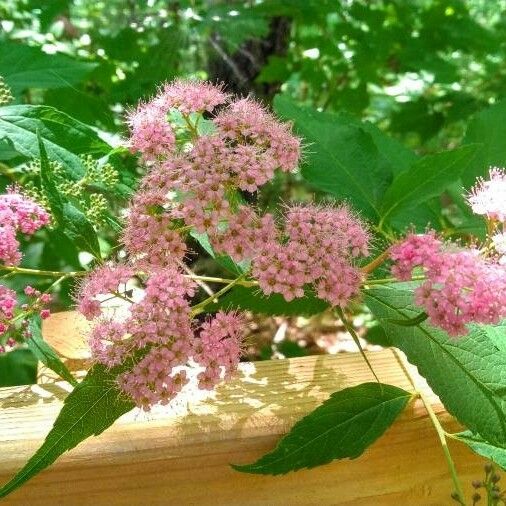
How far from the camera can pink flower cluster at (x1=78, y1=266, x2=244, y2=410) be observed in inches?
29.9

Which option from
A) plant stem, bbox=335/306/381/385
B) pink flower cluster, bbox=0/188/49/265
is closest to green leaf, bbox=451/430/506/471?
plant stem, bbox=335/306/381/385

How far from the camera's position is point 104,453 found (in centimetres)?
78

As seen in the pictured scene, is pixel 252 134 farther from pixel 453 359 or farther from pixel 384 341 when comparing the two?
pixel 384 341

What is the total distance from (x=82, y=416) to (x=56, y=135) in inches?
21.7

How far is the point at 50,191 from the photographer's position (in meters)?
0.96

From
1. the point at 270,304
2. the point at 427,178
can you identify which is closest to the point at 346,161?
the point at 427,178

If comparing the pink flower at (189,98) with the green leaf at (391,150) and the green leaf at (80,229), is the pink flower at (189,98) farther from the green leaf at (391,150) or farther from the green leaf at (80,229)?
the green leaf at (391,150)

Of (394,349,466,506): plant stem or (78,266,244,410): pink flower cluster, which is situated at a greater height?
(78,266,244,410): pink flower cluster

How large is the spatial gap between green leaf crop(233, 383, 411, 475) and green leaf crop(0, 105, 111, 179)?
0.55 meters

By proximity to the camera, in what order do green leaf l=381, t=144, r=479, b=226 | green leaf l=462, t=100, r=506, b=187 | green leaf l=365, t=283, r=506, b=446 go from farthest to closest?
green leaf l=462, t=100, r=506, b=187 < green leaf l=381, t=144, r=479, b=226 < green leaf l=365, t=283, r=506, b=446

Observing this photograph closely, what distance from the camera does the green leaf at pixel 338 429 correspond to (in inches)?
30.7

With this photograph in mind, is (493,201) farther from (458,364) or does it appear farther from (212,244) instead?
(212,244)

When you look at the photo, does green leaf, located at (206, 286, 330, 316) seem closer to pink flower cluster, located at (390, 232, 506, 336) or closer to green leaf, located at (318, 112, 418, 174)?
pink flower cluster, located at (390, 232, 506, 336)

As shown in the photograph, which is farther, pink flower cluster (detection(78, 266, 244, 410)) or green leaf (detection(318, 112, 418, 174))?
green leaf (detection(318, 112, 418, 174))
